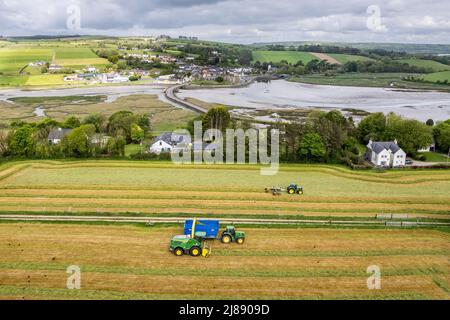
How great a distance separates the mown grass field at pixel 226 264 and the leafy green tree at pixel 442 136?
108ft

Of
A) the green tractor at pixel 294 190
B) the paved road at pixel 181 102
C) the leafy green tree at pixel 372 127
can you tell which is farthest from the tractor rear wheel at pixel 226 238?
the paved road at pixel 181 102

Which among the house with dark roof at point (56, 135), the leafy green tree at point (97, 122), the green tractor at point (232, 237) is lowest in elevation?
the green tractor at point (232, 237)

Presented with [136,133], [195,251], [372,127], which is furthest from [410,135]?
[195,251]

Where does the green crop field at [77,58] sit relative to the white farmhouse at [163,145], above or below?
above

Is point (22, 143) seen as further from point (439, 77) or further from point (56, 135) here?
point (439, 77)

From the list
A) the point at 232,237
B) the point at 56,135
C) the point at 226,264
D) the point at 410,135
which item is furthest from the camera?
the point at 56,135

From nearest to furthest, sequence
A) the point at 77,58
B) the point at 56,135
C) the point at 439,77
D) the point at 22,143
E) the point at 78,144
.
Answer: the point at 22,143
the point at 78,144
the point at 56,135
the point at 439,77
the point at 77,58

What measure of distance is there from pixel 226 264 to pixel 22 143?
120ft

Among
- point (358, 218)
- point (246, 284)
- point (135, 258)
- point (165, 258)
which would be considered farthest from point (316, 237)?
point (135, 258)

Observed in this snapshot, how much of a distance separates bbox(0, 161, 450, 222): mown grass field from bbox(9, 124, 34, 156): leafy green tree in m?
2.83

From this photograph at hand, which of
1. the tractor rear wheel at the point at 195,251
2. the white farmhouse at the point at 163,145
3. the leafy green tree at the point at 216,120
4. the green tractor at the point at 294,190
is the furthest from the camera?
the leafy green tree at the point at 216,120

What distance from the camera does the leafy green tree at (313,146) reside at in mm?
44875

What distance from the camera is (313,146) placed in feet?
147

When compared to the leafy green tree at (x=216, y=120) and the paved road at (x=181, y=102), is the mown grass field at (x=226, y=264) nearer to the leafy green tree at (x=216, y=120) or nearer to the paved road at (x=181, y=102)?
the leafy green tree at (x=216, y=120)
